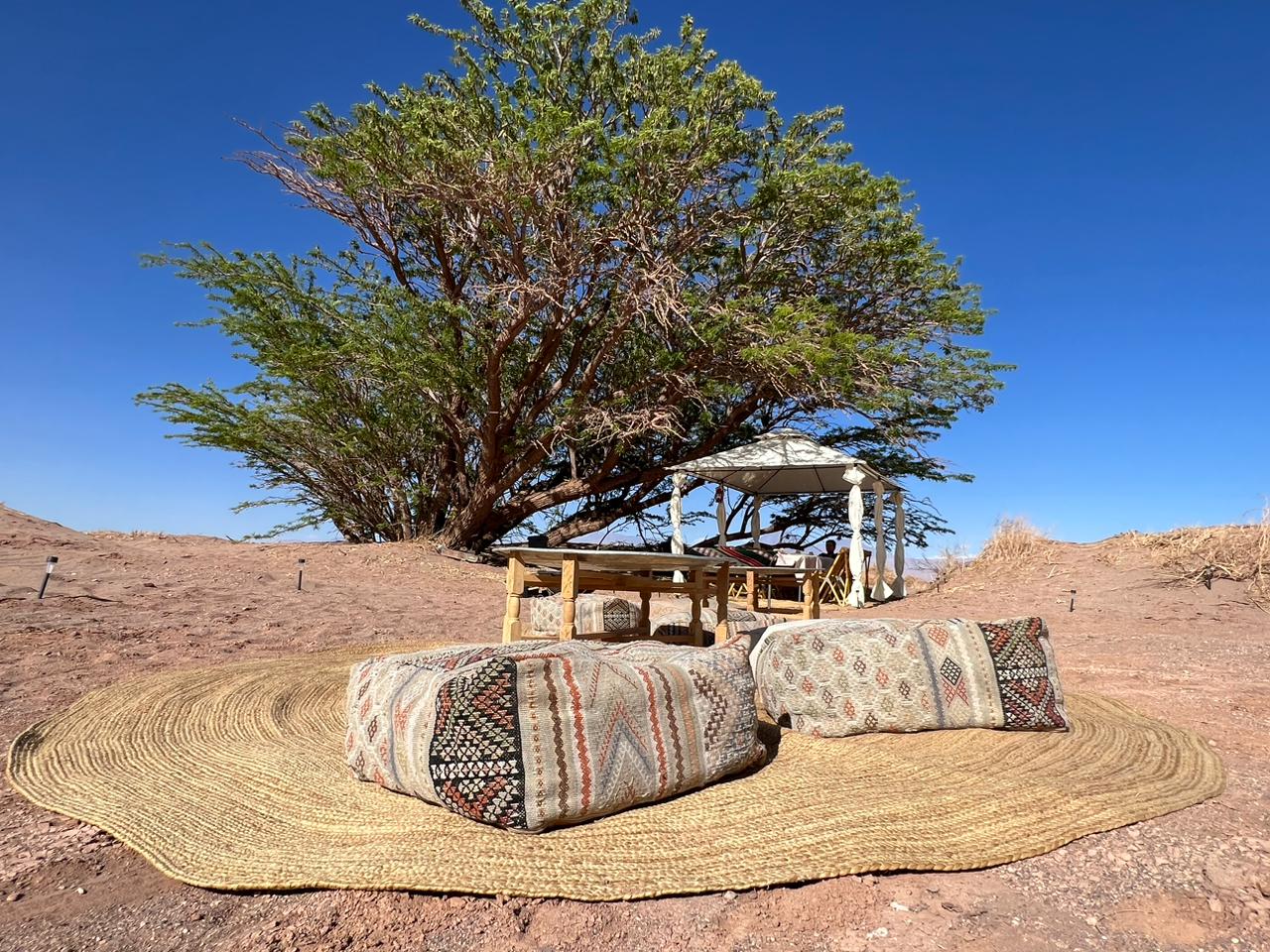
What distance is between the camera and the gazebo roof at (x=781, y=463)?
10008 millimetres

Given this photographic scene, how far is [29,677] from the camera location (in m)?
3.54

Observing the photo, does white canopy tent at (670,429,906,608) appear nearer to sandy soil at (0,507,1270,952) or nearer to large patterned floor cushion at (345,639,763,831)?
sandy soil at (0,507,1270,952)

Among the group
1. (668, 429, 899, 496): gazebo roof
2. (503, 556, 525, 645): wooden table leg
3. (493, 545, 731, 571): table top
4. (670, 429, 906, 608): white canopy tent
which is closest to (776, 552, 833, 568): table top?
(670, 429, 906, 608): white canopy tent

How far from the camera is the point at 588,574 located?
464 cm

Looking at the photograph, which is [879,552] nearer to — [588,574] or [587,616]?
[587,616]

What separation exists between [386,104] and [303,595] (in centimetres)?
910

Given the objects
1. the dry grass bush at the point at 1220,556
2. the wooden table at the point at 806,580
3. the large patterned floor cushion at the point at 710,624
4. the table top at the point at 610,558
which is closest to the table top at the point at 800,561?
the wooden table at the point at 806,580

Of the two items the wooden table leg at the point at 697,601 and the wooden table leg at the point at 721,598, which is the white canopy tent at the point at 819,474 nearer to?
the wooden table leg at the point at 697,601

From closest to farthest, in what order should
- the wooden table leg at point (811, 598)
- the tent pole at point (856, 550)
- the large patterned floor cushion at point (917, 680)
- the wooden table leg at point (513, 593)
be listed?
the large patterned floor cushion at point (917, 680) → the wooden table leg at point (513, 593) → the wooden table leg at point (811, 598) → the tent pole at point (856, 550)

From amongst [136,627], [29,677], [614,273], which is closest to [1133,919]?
[29,677]

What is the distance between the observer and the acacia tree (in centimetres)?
1052

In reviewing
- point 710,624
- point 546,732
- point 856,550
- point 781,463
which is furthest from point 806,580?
point 546,732

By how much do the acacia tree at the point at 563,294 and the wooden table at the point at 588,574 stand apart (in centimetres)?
595

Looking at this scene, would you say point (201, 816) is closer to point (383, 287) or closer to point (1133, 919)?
point (1133, 919)
